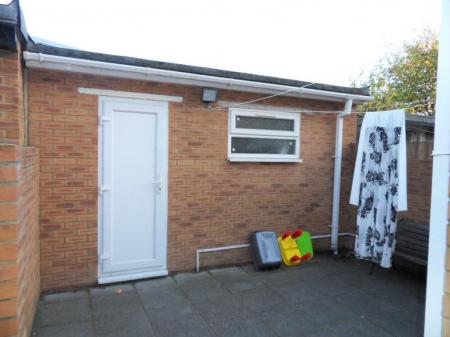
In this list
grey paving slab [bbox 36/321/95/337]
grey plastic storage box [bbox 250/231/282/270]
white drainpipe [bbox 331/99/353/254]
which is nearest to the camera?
grey paving slab [bbox 36/321/95/337]

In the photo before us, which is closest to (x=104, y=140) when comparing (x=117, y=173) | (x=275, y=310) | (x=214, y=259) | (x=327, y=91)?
(x=117, y=173)

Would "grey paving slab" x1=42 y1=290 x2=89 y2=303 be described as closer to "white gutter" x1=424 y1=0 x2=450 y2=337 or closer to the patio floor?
the patio floor

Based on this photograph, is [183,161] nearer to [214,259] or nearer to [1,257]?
[214,259]

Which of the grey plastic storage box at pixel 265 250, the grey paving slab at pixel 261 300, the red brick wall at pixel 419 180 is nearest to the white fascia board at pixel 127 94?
the grey plastic storage box at pixel 265 250

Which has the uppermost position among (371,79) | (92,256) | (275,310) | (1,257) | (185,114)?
(371,79)

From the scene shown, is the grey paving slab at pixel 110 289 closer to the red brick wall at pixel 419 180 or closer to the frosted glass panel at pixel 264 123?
the frosted glass panel at pixel 264 123

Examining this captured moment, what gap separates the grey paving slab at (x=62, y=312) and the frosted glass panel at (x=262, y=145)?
290cm

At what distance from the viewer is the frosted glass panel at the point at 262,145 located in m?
5.37

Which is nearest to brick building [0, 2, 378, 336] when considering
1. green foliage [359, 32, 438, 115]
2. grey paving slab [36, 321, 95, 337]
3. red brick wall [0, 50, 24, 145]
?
red brick wall [0, 50, 24, 145]

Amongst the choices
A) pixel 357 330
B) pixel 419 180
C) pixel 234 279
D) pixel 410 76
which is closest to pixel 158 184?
pixel 234 279

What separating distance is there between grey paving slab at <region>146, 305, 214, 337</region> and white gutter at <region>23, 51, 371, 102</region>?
284cm

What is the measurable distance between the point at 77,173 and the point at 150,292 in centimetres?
176

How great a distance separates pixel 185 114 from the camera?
492cm

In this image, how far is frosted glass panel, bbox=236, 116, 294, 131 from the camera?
5.38 metres
